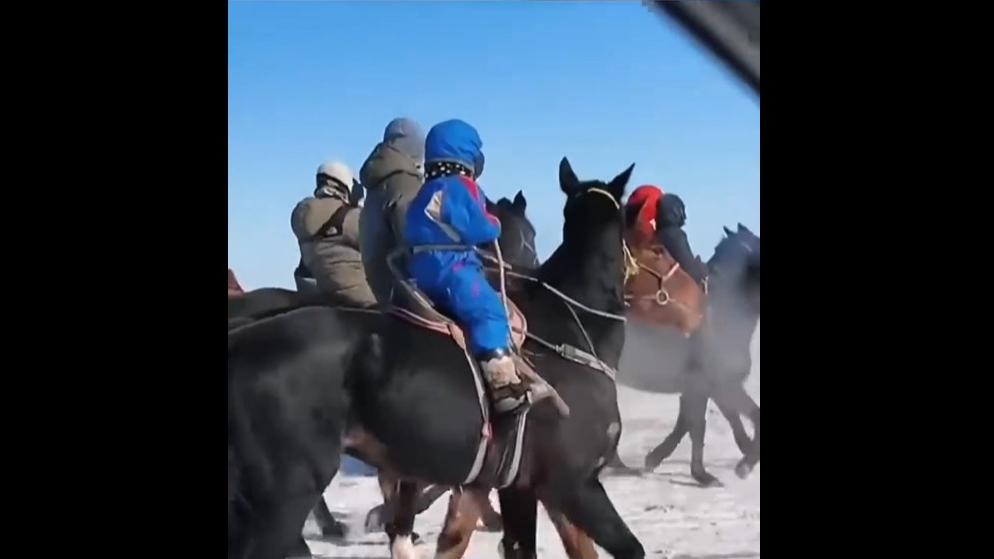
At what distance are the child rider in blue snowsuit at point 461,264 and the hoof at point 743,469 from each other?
56 centimetres

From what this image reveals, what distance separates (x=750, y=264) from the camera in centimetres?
279

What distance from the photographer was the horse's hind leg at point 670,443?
272cm

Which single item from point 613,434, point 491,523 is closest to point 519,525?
point 491,523

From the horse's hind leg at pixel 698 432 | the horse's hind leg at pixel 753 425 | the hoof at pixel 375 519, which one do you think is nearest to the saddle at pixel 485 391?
the hoof at pixel 375 519

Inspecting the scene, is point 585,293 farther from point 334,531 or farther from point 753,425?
point 334,531

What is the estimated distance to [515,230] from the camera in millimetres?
2701

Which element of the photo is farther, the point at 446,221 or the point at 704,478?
the point at 704,478

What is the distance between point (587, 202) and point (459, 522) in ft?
2.57

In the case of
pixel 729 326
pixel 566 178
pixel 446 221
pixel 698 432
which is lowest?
pixel 698 432

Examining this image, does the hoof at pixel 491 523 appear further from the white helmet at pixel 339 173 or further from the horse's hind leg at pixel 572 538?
the white helmet at pixel 339 173

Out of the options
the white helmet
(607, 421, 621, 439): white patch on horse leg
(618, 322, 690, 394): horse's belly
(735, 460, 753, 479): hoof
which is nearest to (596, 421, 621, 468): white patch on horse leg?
(607, 421, 621, 439): white patch on horse leg

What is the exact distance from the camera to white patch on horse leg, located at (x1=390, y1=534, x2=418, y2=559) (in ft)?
8.79
